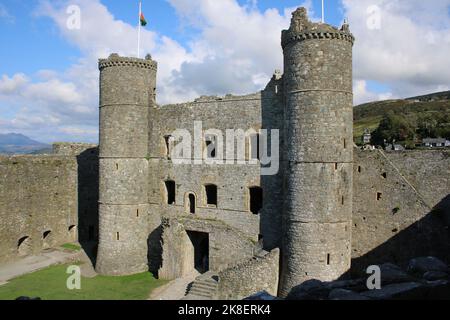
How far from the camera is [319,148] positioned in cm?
1573

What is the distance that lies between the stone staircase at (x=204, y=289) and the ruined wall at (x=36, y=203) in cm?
1094

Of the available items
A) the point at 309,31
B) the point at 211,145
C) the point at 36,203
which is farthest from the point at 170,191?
the point at 309,31

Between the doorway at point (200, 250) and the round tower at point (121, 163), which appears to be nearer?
the doorway at point (200, 250)

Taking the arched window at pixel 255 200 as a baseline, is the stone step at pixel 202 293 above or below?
below

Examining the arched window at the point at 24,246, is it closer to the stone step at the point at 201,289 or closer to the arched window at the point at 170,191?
the arched window at the point at 170,191

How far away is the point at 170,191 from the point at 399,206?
38.7 ft

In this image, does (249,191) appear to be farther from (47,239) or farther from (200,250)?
(47,239)

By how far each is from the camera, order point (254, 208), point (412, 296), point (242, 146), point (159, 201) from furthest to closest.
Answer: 1. point (159, 201)
2. point (254, 208)
3. point (242, 146)
4. point (412, 296)

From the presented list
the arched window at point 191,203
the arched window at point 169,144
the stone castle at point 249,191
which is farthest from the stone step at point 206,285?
the arched window at point 169,144

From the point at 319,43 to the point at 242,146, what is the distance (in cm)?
592

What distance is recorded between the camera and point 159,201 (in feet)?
71.9

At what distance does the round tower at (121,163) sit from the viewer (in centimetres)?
2103
